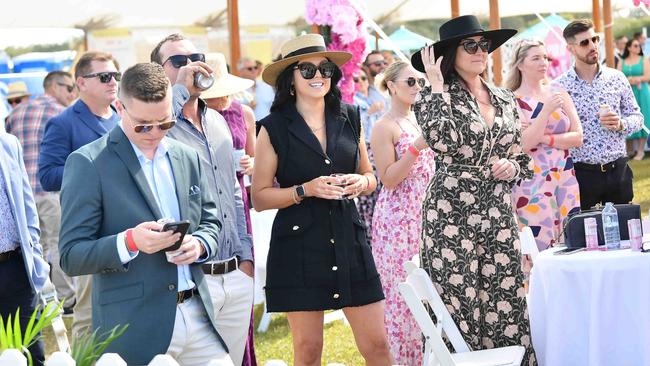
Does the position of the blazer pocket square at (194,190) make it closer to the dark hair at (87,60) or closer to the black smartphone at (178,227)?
the black smartphone at (178,227)

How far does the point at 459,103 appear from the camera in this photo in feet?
17.6

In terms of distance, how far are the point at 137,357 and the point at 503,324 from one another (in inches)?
83.5

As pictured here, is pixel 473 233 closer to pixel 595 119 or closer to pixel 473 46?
pixel 473 46

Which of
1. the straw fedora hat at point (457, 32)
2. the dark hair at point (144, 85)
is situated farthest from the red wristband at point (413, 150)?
the dark hair at point (144, 85)

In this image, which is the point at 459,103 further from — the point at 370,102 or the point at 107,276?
the point at 370,102

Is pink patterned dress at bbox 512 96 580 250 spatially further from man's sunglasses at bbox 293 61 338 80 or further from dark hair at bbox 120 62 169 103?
dark hair at bbox 120 62 169 103

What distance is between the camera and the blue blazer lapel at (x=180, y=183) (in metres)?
4.11

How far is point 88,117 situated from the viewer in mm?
6145

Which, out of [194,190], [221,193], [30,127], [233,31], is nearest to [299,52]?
[221,193]

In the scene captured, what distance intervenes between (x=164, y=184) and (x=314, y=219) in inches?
52.2

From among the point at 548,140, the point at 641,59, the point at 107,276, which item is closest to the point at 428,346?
the point at 107,276

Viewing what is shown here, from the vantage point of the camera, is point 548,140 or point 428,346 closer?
point 428,346

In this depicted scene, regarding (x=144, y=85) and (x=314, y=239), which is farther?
(x=314, y=239)

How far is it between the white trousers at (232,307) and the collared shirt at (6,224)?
3.32 feet
